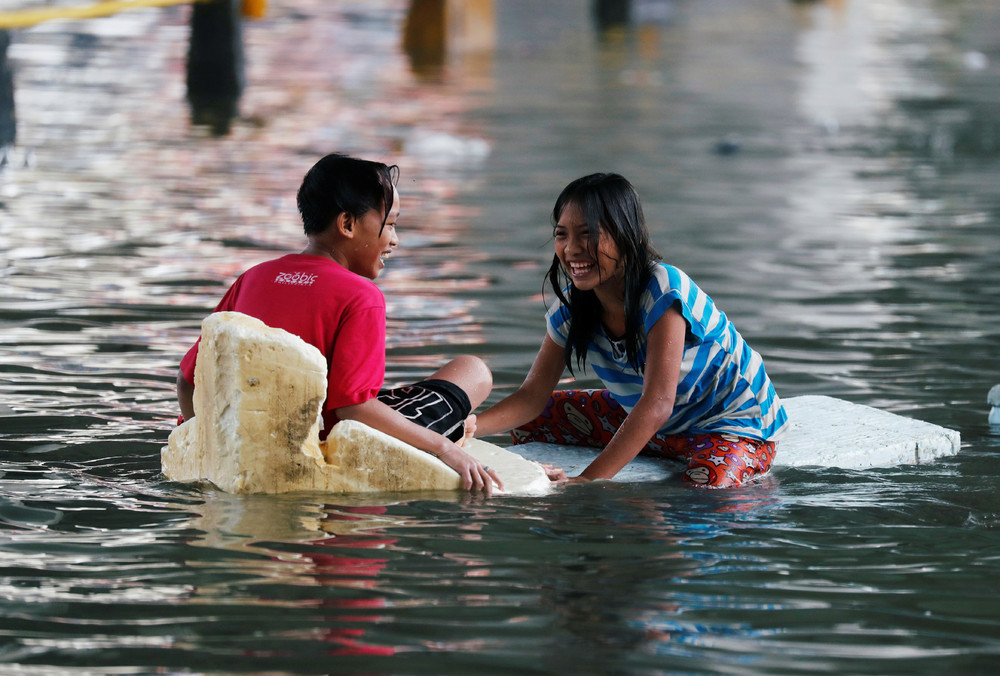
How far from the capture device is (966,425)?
5430 millimetres

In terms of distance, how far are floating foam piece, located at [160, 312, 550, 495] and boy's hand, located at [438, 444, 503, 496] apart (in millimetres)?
24

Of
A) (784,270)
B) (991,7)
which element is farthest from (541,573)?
(991,7)

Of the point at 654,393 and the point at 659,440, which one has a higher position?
the point at 654,393

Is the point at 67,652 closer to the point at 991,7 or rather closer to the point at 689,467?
the point at 689,467

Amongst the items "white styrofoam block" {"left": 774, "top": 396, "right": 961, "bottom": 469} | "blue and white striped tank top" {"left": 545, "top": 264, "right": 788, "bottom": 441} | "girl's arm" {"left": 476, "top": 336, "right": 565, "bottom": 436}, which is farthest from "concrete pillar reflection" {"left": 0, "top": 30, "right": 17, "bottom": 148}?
"white styrofoam block" {"left": 774, "top": 396, "right": 961, "bottom": 469}

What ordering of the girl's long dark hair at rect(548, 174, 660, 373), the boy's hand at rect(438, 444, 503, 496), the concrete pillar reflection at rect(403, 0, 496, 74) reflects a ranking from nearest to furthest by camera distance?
1. the boy's hand at rect(438, 444, 503, 496)
2. the girl's long dark hair at rect(548, 174, 660, 373)
3. the concrete pillar reflection at rect(403, 0, 496, 74)

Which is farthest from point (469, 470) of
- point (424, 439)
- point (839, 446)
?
point (839, 446)

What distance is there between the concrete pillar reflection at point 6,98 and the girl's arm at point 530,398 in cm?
749

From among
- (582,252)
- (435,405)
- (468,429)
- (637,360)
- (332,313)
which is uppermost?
(582,252)

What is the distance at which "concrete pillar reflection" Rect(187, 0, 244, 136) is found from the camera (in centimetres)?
1583

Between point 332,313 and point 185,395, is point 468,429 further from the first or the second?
point 185,395

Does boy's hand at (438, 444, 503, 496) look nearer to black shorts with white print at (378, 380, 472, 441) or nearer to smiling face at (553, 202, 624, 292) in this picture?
black shorts with white print at (378, 380, 472, 441)

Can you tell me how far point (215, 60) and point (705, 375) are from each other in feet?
42.3

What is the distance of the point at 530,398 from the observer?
194 inches
